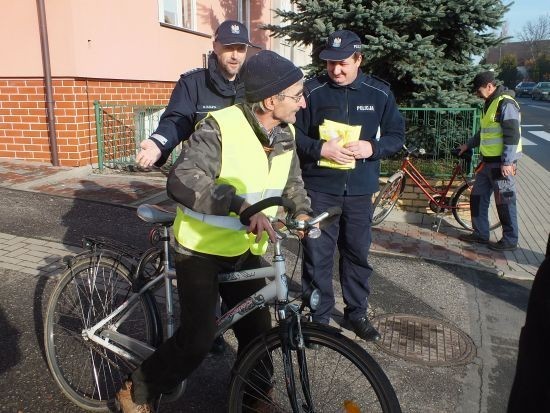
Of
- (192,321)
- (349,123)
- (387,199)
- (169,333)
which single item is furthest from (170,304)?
(387,199)

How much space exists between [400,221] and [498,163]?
1663mm

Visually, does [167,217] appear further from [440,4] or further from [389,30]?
[440,4]

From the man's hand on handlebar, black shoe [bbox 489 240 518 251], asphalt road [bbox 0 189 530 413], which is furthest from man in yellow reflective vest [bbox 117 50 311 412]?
black shoe [bbox 489 240 518 251]

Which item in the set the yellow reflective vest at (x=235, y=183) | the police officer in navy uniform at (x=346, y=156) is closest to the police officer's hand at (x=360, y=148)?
the police officer in navy uniform at (x=346, y=156)

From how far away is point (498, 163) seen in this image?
5.77 metres

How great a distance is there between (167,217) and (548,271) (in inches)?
69.3

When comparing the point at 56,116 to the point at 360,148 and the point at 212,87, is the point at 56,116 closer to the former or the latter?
the point at 212,87

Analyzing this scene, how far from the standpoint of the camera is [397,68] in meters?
7.48

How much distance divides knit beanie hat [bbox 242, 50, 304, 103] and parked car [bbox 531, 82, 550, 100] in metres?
47.6

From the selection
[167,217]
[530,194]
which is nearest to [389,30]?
[530,194]

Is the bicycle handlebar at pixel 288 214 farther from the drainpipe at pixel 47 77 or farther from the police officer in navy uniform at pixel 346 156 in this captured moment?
the drainpipe at pixel 47 77

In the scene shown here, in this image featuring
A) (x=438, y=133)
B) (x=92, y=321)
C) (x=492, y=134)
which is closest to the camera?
(x=92, y=321)

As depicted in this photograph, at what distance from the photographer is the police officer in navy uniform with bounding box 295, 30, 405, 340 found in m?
3.42

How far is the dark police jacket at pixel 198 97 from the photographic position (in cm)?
350
